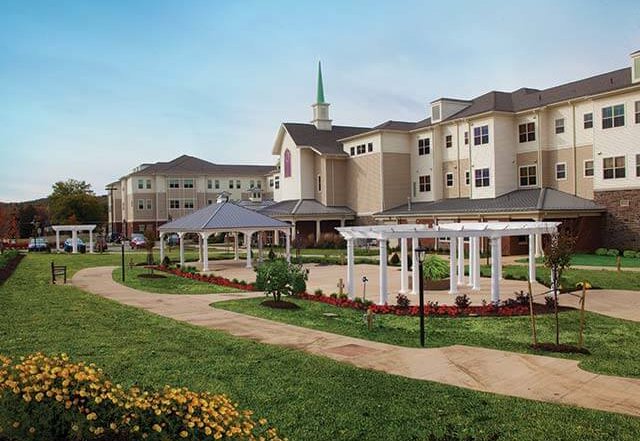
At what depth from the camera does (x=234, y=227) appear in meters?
32.9

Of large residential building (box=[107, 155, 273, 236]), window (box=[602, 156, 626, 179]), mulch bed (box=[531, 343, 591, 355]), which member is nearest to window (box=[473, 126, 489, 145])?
window (box=[602, 156, 626, 179])

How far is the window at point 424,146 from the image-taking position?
4738 cm

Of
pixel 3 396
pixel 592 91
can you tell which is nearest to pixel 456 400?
pixel 3 396

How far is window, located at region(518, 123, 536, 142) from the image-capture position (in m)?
39.5

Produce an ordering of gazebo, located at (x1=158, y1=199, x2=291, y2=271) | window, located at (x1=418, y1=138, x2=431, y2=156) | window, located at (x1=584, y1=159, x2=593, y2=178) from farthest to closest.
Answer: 1. window, located at (x1=418, y1=138, x2=431, y2=156)
2. window, located at (x1=584, y1=159, x2=593, y2=178)
3. gazebo, located at (x1=158, y1=199, x2=291, y2=271)

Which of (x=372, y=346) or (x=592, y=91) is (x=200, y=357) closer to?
(x=372, y=346)

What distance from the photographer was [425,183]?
47.8 m

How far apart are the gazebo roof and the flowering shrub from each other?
26670 mm

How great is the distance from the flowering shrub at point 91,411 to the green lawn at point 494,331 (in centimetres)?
731

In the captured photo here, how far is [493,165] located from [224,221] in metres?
19.5

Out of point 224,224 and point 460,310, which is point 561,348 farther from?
point 224,224

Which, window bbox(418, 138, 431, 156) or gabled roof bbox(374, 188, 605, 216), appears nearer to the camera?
gabled roof bbox(374, 188, 605, 216)

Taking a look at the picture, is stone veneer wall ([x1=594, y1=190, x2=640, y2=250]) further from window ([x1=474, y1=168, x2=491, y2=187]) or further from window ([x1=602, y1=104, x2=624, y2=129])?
window ([x1=474, y1=168, x2=491, y2=187])

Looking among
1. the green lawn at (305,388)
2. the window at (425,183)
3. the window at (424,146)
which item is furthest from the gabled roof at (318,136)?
the green lawn at (305,388)
